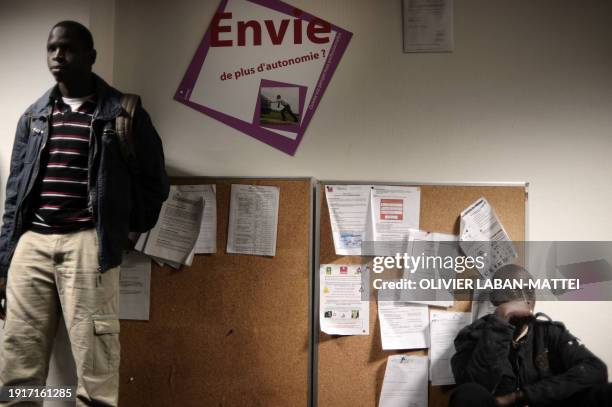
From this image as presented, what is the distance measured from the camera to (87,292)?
1.46 metres

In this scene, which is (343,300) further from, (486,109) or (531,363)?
(486,109)

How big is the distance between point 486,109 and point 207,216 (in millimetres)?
1224

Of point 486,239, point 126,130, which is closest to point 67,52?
point 126,130

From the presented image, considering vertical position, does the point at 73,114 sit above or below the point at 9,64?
below

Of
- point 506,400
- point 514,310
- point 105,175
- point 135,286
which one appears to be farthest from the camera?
point 135,286

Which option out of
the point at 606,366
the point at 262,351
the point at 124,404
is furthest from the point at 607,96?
the point at 124,404

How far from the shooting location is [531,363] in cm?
176

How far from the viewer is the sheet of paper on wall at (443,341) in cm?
186

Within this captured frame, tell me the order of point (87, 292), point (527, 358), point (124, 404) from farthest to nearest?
point (124, 404) < point (527, 358) < point (87, 292)

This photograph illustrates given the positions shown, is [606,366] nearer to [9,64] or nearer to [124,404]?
[124,404]

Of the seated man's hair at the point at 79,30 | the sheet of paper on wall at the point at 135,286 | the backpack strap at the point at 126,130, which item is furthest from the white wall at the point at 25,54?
the backpack strap at the point at 126,130

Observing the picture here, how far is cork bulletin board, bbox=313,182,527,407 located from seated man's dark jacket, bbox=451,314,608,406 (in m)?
0.14

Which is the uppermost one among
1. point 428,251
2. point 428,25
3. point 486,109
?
point 428,25

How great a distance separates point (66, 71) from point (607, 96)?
2.03m
